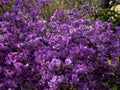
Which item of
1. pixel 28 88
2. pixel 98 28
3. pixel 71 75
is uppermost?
pixel 98 28

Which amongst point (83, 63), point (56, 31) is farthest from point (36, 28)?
point (83, 63)

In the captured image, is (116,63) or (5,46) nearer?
(5,46)

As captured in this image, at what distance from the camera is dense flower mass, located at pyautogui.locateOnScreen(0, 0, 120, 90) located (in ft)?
13.5

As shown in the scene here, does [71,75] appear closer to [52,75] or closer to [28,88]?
[52,75]

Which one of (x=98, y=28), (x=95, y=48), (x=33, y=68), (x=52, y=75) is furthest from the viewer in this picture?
(x=98, y=28)

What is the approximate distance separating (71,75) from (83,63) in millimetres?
272

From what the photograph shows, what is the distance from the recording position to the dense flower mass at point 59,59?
4102mm

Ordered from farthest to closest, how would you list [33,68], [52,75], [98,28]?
[98,28]
[33,68]
[52,75]

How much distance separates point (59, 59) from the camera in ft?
13.7

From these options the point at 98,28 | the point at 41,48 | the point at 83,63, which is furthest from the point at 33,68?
the point at 98,28

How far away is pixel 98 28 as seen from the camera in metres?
5.06

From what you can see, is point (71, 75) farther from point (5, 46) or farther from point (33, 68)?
point (5, 46)

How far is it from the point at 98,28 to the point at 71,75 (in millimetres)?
1224

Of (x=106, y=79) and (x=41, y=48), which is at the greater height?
(x=41, y=48)
